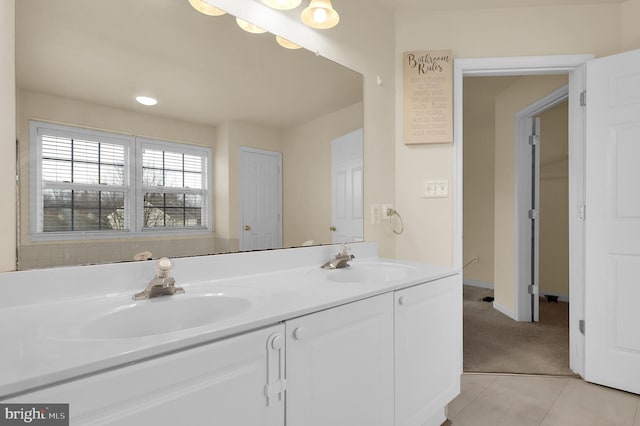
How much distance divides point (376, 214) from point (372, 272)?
44 centimetres

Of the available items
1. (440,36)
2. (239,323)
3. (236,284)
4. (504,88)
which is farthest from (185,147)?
(504,88)

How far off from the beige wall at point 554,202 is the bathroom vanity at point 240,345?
3231 millimetres

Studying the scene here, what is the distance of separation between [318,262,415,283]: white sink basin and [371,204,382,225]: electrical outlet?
1.12ft

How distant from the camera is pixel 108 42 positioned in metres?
1.08

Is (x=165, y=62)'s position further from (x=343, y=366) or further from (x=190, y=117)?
(x=343, y=366)

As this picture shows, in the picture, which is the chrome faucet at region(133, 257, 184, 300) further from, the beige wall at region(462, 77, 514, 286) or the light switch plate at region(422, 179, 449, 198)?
the beige wall at region(462, 77, 514, 286)

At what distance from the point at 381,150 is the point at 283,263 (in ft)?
3.21

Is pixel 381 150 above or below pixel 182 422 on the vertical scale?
above

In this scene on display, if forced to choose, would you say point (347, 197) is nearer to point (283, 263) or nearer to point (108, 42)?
point (283, 263)

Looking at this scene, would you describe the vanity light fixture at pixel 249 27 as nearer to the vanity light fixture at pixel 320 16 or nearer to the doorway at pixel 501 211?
the vanity light fixture at pixel 320 16

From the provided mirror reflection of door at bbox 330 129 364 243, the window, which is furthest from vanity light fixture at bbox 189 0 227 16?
mirror reflection of door at bbox 330 129 364 243

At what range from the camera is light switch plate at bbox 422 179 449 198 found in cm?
210

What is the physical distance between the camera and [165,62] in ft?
3.96

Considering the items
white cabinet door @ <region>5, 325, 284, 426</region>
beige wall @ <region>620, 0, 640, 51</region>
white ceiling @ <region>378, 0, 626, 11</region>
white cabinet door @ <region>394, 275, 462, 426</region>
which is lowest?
white cabinet door @ <region>394, 275, 462, 426</region>
